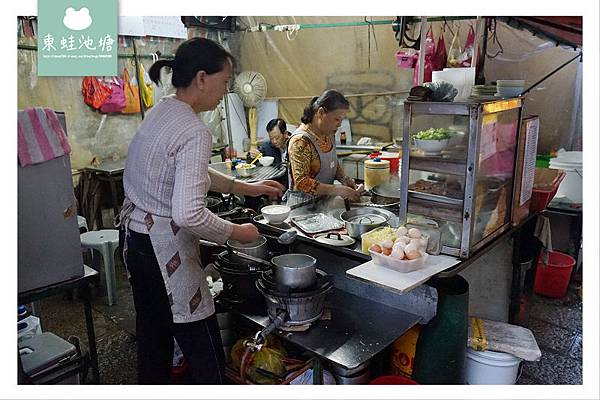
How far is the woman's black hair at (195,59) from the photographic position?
1.42 m

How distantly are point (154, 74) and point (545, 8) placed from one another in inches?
48.7

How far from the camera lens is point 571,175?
2.95 m

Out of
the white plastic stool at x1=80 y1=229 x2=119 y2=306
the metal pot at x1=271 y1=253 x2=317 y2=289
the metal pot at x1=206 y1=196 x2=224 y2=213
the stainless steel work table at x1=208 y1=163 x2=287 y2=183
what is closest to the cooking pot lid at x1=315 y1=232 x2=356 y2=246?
the metal pot at x1=271 y1=253 x2=317 y2=289

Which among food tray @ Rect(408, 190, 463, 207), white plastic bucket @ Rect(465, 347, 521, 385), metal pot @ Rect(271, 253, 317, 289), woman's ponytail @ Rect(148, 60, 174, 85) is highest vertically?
woman's ponytail @ Rect(148, 60, 174, 85)

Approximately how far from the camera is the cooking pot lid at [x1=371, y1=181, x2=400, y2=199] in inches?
91.1

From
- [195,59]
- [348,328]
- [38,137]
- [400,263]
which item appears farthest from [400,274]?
[38,137]

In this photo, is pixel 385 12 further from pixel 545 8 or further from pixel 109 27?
pixel 109 27

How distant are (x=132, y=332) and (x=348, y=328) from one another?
1499mm

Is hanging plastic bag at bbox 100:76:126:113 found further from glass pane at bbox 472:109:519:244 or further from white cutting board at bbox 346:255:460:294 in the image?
glass pane at bbox 472:109:519:244

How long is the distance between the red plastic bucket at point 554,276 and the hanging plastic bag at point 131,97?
3.28 m

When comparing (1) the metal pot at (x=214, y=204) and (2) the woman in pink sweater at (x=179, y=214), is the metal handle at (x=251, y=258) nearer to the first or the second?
(2) the woman in pink sweater at (x=179, y=214)

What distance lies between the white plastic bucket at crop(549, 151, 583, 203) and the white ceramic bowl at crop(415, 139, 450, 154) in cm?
167

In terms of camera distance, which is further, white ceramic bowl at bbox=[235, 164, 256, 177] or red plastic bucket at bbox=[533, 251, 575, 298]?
white ceramic bowl at bbox=[235, 164, 256, 177]

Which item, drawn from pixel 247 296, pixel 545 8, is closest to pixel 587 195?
pixel 545 8
